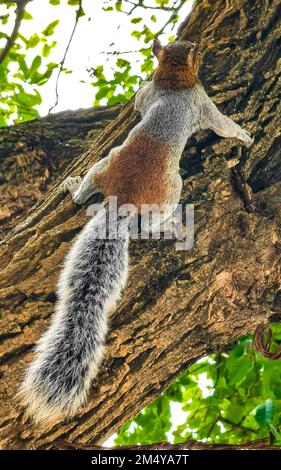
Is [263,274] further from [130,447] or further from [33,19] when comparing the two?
[33,19]

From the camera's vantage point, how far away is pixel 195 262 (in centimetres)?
315

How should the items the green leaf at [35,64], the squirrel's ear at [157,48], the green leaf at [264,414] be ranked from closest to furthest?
the green leaf at [264,414] → the squirrel's ear at [157,48] → the green leaf at [35,64]

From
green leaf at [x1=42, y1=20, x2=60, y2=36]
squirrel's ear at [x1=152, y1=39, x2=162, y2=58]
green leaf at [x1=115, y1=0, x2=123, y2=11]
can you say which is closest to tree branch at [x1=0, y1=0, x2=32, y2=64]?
green leaf at [x1=42, y1=20, x2=60, y2=36]

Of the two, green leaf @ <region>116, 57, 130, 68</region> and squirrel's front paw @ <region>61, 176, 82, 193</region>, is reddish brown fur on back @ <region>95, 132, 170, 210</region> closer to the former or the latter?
squirrel's front paw @ <region>61, 176, 82, 193</region>

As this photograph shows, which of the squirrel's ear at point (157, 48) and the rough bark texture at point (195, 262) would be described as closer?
the rough bark texture at point (195, 262)

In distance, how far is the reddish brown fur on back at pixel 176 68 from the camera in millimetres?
4164

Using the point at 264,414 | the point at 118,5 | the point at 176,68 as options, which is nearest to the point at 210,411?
the point at 264,414

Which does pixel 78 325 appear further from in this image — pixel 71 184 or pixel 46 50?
pixel 46 50

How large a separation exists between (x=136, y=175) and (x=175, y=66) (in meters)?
1.35

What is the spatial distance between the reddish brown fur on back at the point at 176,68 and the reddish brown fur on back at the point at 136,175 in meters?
0.71

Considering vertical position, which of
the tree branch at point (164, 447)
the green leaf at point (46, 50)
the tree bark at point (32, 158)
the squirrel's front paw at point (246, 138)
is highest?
the green leaf at point (46, 50)

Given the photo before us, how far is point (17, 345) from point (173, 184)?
1.24 meters

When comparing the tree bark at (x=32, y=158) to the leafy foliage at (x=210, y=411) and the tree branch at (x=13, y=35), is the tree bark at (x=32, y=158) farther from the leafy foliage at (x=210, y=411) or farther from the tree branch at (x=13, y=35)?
the leafy foliage at (x=210, y=411)

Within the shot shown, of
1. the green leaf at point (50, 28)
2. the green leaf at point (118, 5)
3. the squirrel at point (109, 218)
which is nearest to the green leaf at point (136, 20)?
the green leaf at point (118, 5)
